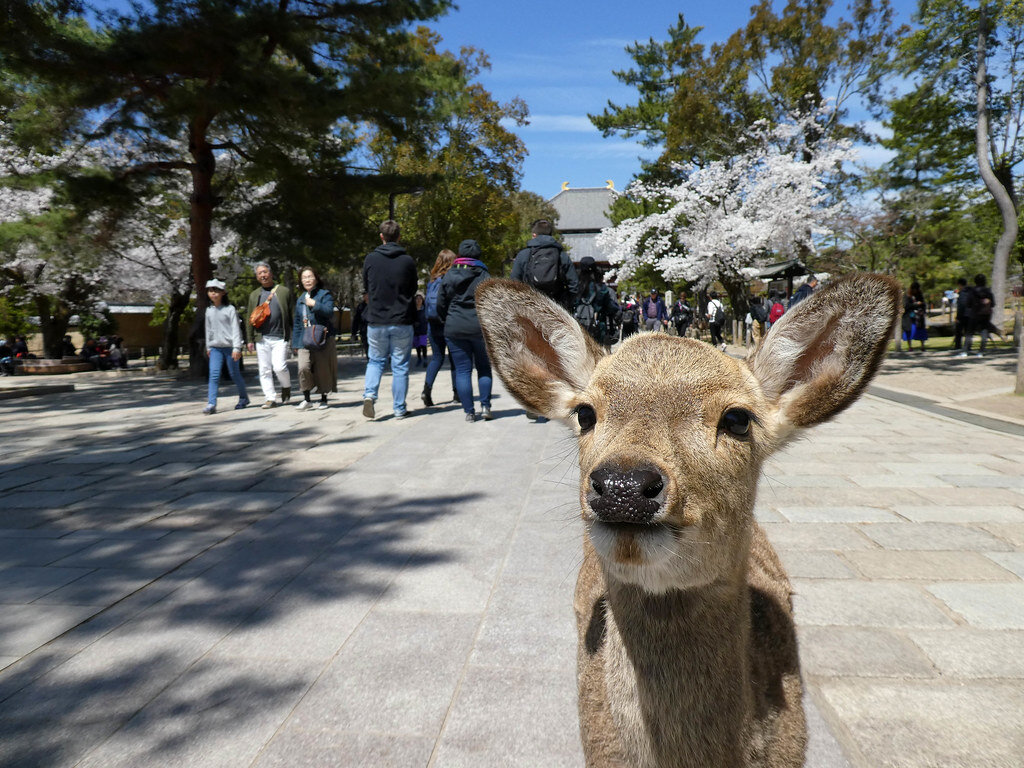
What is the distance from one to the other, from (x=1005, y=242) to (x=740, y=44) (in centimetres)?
1156

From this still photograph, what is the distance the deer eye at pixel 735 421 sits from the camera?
1.83 m

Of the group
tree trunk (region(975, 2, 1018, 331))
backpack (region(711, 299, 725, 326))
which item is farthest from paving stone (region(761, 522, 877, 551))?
backpack (region(711, 299, 725, 326))

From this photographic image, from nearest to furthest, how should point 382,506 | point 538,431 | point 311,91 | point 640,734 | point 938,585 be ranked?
point 640,734
point 938,585
point 382,506
point 538,431
point 311,91

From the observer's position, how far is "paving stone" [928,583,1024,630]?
3.18 m

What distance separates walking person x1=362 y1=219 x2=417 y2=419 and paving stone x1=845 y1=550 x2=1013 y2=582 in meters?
5.99

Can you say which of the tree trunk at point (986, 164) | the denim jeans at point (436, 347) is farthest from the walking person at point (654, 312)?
the denim jeans at point (436, 347)

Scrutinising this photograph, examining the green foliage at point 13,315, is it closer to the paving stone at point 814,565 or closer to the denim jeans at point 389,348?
the denim jeans at point 389,348

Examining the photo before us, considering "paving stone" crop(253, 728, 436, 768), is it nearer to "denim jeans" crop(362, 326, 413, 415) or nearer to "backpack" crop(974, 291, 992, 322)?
"denim jeans" crop(362, 326, 413, 415)

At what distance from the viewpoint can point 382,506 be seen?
17.4 ft

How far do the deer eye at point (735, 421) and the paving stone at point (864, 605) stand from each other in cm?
188

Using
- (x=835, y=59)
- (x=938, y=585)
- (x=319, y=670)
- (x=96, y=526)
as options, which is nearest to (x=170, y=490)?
(x=96, y=526)

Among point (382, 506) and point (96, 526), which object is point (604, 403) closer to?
point (382, 506)

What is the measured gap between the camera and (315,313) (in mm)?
9398

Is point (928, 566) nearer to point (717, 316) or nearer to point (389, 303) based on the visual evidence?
point (389, 303)
